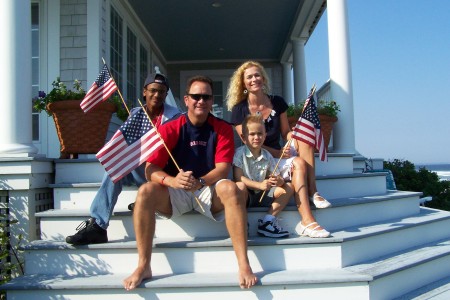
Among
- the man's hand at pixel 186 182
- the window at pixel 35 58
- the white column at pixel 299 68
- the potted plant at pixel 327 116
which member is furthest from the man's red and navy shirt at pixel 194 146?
the white column at pixel 299 68

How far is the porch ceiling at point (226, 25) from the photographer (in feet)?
21.4

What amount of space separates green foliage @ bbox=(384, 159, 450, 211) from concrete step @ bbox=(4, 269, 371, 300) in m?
4.90

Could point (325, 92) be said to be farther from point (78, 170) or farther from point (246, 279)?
point (246, 279)

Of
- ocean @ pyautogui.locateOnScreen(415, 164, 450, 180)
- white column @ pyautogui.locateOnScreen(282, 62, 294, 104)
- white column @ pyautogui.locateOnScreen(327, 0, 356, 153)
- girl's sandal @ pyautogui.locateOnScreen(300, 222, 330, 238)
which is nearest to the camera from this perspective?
girl's sandal @ pyautogui.locateOnScreen(300, 222, 330, 238)

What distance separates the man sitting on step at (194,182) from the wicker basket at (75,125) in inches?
49.6

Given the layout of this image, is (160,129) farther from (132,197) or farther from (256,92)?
(256,92)

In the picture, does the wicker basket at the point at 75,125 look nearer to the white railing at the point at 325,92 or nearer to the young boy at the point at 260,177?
the young boy at the point at 260,177

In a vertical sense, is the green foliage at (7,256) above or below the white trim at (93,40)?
below

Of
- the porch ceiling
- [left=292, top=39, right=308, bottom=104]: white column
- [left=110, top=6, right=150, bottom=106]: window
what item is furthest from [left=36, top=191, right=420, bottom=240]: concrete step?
[left=292, top=39, right=308, bottom=104]: white column

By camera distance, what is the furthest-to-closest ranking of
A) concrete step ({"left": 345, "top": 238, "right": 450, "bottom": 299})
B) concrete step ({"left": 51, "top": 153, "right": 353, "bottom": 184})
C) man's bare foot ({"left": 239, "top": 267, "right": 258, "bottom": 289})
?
concrete step ({"left": 51, "top": 153, "right": 353, "bottom": 184}), concrete step ({"left": 345, "top": 238, "right": 450, "bottom": 299}), man's bare foot ({"left": 239, "top": 267, "right": 258, "bottom": 289})

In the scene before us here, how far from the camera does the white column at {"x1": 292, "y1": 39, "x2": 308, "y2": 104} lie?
7973mm

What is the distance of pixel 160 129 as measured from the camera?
2852 mm

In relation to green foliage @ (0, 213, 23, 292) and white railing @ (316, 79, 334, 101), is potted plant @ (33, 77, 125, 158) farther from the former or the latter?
Answer: white railing @ (316, 79, 334, 101)

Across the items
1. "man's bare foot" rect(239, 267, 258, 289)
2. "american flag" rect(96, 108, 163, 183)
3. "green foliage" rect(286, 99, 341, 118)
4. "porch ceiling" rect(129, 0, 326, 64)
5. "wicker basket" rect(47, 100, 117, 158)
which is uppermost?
"porch ceiling" rect(129, 0, 326, 64)
